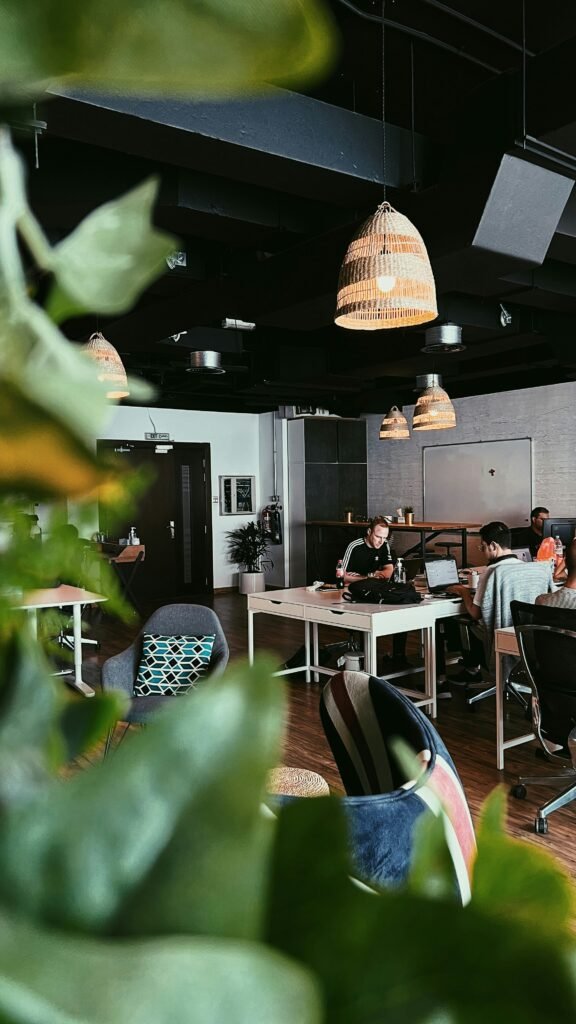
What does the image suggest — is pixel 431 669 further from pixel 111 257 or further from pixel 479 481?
pixel 479 481

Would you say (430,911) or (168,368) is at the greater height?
(168,368)

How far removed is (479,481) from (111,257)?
36.4 ft

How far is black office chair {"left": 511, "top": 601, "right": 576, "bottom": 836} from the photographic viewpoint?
11.7ft

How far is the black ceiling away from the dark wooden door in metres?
6.27

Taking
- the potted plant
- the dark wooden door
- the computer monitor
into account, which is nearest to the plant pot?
the potted plant

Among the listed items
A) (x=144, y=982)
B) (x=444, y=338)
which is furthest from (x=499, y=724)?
(x=144, y=982)

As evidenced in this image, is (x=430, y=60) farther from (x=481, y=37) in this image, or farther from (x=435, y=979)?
(x=435, y=979)

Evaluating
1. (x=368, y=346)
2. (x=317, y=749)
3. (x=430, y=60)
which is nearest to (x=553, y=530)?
(x=368, y=346)

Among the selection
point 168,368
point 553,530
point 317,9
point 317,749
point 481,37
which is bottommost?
point 317,749

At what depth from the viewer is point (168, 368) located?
8.88 metres

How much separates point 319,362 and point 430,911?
29.2ft

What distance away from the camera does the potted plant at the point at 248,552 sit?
40.9ft

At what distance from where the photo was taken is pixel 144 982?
11cm

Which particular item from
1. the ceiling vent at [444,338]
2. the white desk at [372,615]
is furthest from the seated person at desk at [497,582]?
the ceiling vent at [444,338]
